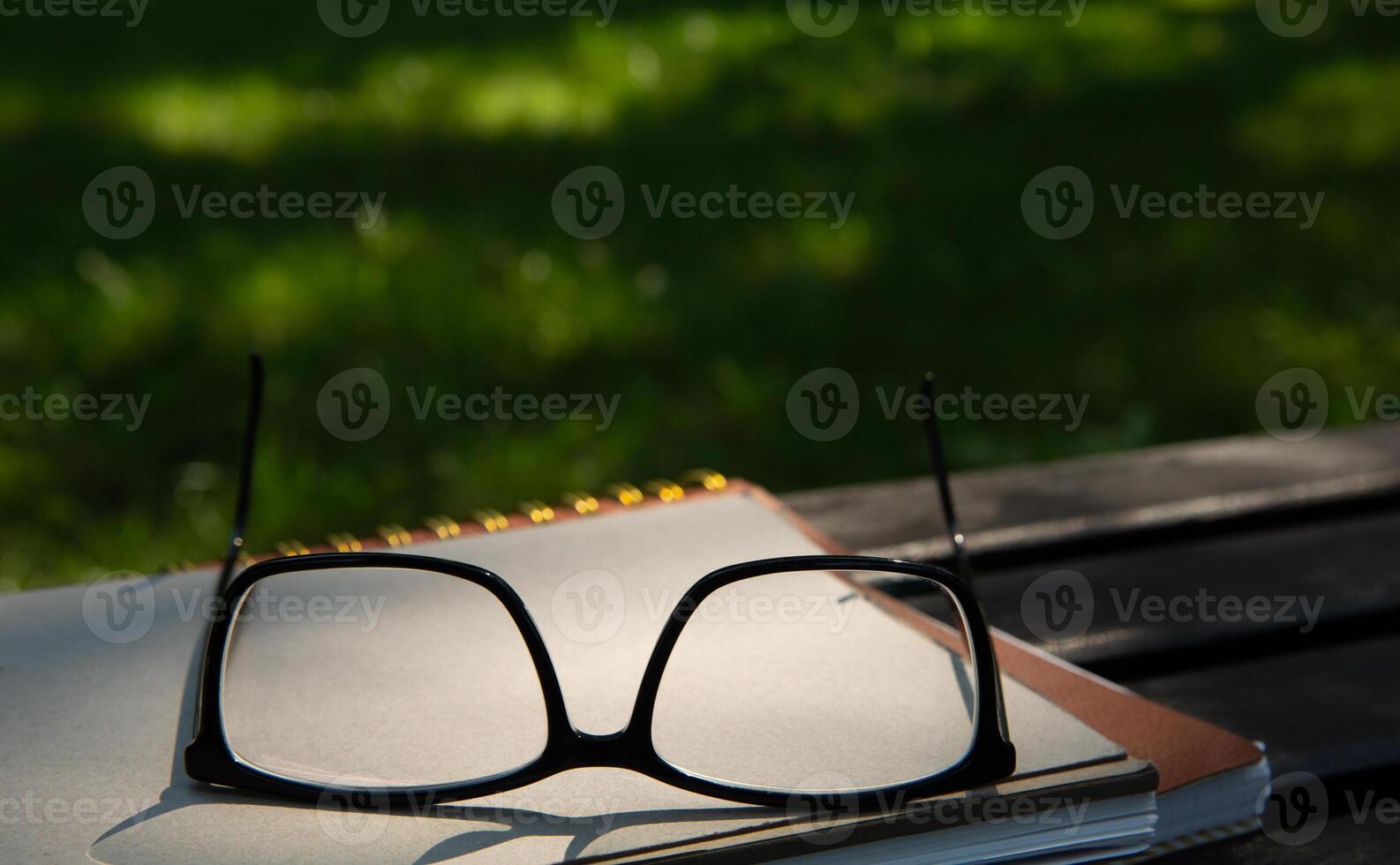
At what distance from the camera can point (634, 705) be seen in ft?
2.07

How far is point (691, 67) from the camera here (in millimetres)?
3664

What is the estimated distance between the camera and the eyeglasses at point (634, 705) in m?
0.60

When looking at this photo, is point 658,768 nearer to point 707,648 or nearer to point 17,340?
point 707,648

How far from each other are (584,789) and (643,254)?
7.53 feet

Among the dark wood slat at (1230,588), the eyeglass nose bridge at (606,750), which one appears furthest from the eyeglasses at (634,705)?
the dark wood slat at (1230,588)

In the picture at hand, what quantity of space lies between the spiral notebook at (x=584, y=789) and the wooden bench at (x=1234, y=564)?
0.08 metres

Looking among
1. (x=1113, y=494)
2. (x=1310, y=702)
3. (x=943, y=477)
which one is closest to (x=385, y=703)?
(x=943, y=477)

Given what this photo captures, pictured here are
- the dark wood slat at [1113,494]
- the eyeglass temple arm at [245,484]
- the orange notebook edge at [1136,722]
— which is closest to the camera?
the orange notebook edge at [1136,722]

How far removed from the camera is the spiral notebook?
1.85 feet

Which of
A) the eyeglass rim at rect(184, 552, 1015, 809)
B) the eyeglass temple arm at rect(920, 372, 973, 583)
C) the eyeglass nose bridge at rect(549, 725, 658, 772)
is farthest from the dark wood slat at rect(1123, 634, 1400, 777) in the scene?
the eyeglass nose bridge at rect(549, 725, 658, 772)

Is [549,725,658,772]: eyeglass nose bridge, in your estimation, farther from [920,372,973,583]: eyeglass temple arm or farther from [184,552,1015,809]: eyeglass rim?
[920,372,973,583]: eyeglass temple arm

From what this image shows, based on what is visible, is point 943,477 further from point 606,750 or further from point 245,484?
point 245,484

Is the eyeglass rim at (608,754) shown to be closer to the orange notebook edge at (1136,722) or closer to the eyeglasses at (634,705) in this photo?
the eyeglasses at (634,705)

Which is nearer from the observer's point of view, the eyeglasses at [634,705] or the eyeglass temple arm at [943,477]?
the eyeglasses at [634,705]
